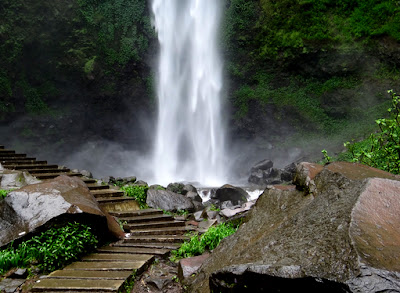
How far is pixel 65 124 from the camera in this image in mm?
22625

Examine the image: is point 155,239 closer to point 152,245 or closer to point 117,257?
point 152,245

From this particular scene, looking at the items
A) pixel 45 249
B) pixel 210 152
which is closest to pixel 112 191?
pixel 45 249

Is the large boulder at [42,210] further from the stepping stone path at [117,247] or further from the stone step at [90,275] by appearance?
the stone step at [90,275]

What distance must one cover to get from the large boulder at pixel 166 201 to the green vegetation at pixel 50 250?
383 centimetres

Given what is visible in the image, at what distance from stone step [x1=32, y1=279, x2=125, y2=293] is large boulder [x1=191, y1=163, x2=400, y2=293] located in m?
0.94

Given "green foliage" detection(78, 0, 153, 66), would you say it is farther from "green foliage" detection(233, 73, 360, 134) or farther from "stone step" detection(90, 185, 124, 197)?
"stone step" detection(90, 185, 124, 197)

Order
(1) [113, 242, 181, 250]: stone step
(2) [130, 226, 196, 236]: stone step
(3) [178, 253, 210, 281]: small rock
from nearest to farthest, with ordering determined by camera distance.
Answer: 1. (3) [178, 253, 210, 281]: small rock
2. (1) [113, 242, 181, 250]: stone step
3. (2) [130, 226, 196, 236]: stone step

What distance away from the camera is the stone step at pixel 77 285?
347cm

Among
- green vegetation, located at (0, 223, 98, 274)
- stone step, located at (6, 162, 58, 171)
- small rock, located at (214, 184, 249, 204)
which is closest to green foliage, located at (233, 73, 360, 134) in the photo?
small rock, located at (214, 184, 249, 204)

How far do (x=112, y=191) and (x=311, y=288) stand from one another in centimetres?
656

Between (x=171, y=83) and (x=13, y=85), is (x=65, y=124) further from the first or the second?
(x=171, y=83)

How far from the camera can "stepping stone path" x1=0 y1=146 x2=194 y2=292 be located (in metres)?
3.66

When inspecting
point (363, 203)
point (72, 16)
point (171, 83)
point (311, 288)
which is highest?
point (72, 16)

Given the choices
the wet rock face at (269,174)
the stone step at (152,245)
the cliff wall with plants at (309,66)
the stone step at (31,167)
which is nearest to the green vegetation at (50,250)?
the stone step at (152,245)
